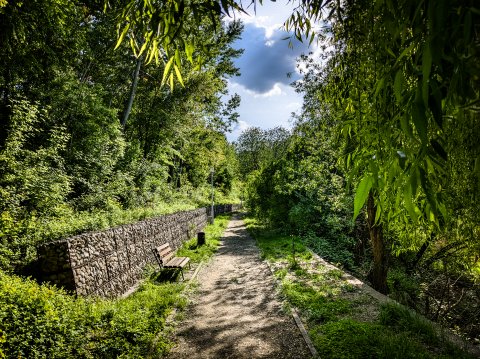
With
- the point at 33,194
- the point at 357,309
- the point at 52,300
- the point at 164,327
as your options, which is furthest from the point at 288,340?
the point at 33,194

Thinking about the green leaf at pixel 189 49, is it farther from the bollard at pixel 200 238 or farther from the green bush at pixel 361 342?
the bollard at pixel 200 238

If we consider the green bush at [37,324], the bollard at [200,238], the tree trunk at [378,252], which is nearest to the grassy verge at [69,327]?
the green bush at [37,324]

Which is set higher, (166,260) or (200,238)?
(166,260)

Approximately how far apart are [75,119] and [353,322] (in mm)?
13328

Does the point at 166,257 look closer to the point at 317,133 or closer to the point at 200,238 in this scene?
the point at 200,238

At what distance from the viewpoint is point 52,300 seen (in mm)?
4613

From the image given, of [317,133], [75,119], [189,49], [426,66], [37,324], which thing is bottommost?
[37,324]

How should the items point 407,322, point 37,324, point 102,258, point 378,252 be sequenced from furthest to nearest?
1. point 378,252
2. point 102,258
3. point 407,322
4. point 37,324

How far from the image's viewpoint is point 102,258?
715 centimetres

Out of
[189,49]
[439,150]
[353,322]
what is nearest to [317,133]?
[353,322]

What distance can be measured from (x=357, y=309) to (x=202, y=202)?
25524 millimetres

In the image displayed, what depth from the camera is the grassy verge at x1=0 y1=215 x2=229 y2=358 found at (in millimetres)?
3764

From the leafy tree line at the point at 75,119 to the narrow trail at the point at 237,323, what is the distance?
3527 mm

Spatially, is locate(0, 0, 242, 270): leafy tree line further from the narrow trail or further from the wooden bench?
the narrow trail
